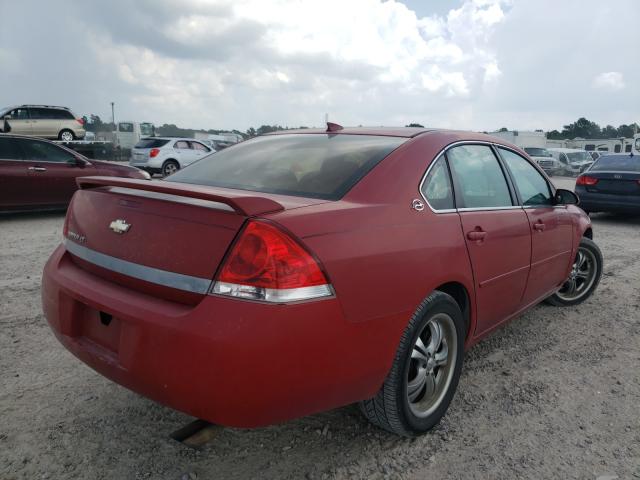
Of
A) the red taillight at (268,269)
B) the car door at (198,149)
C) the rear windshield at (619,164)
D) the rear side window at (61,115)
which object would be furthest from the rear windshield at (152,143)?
the red taillight at (268,269)

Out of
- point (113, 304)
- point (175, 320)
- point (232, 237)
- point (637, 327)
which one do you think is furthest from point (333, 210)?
point (637, 327)

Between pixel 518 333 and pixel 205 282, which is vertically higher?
pixel 205 282

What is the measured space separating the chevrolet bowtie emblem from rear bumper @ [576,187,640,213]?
9267 mm

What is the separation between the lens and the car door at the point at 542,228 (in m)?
3.40

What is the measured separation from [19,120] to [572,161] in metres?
27.1

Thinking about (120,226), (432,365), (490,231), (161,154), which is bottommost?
(432,365)

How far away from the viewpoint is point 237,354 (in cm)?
172

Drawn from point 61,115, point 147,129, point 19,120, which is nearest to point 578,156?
point 61,115

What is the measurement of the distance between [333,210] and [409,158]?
2.25 ft

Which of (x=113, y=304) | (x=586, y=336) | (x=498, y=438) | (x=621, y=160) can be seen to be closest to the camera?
(x=113, y=304)

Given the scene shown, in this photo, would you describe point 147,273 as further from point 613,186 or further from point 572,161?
point 572,161

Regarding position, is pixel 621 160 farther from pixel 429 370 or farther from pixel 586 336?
pixel 429 370

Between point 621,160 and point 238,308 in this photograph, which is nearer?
point 238,308

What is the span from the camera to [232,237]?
6.00 feet
